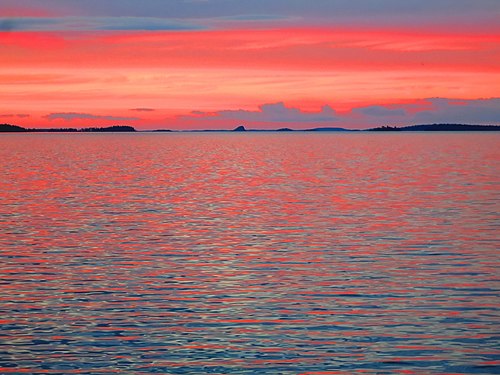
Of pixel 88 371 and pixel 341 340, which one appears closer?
pixel 88 371

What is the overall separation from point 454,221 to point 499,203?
11.4m

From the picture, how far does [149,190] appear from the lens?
7031cm

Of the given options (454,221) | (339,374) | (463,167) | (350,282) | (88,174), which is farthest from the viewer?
(463,167)

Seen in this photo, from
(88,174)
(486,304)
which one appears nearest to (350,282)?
(486,304)

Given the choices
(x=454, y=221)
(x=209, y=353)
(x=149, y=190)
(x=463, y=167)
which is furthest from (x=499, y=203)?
(x=463, y=167)

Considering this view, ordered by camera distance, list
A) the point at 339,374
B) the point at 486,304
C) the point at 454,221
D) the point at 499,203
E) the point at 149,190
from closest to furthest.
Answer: the point at 339,374
the point at 486,304
the point at 454,221
the point at 499,203
the point at 149,190

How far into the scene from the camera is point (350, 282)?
2920 cm

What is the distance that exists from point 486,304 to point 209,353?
32.3 ft

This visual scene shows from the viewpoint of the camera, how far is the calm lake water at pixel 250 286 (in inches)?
802

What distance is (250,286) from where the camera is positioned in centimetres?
2859

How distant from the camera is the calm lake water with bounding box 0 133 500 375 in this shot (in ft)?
66.8

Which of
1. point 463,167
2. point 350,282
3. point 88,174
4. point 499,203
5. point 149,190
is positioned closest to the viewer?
point 350,282

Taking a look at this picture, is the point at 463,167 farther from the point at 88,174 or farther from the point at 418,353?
the point at 418,353

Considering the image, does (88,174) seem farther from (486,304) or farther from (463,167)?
(486,304)
